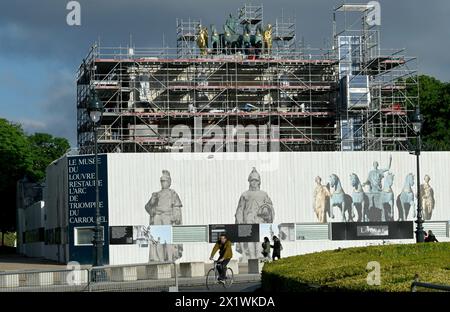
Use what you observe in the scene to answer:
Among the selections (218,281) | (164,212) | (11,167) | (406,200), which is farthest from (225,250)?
(11,167)

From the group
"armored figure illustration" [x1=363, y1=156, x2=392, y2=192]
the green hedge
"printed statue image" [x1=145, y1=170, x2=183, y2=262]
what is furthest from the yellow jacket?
"armored figure illustration" [x1=363, y1=156, x2=392, y2=192]

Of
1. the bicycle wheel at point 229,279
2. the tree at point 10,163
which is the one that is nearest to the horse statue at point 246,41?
the tree at point 10,163

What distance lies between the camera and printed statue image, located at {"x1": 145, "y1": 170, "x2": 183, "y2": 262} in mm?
52781

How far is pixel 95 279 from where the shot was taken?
28672 mm

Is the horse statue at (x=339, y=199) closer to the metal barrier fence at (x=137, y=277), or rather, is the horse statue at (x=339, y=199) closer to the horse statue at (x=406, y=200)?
the horse statue at (x=406, y=200)

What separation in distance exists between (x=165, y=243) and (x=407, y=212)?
14589mm

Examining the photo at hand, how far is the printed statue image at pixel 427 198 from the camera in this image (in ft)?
184

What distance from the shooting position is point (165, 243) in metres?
53.1

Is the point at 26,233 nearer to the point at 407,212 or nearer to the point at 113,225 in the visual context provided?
the point at 113,225

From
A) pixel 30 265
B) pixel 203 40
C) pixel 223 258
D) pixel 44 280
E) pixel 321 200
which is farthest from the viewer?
pixel 203 40

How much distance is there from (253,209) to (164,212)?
5165 mm

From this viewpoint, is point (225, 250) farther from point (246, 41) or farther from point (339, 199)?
point (246, 41)

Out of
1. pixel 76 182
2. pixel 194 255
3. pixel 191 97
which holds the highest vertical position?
pixel 191 97
